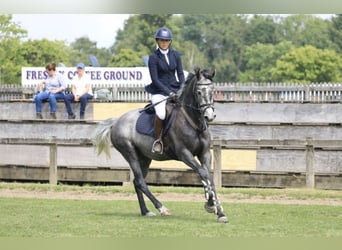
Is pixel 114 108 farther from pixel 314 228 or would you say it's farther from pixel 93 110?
pixel 314 228

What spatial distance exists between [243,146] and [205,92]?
6.90m

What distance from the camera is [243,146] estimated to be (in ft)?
63.4

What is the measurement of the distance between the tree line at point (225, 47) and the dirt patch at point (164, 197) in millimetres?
18244

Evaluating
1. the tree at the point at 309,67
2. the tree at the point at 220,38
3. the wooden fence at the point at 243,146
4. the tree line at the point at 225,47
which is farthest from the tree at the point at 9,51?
the tree at the point at 220,38

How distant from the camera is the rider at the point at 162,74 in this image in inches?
527

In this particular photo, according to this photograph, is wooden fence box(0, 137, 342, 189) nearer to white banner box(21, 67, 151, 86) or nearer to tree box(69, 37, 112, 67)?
white banner box(21, 67, 151, 86)

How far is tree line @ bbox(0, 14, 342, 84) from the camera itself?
74.7 meters

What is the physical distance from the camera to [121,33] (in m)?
134

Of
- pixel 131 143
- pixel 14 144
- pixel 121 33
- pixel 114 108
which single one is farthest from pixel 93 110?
pixel 121 33

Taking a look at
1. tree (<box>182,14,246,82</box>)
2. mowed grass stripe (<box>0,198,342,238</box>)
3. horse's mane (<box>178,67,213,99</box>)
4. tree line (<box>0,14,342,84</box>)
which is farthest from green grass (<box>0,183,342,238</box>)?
tree (<box>182,14,246,82</box>)

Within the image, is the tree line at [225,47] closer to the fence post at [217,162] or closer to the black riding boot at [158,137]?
the fence post at [217,162]

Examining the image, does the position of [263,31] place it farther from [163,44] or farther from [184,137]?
[184,137]

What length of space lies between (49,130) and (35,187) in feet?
12.9

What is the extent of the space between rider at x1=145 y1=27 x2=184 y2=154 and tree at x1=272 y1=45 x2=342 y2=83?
2735 inches
